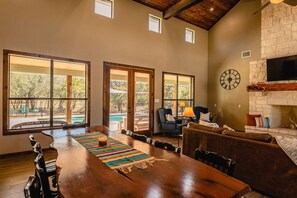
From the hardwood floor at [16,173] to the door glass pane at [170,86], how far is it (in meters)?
4.39

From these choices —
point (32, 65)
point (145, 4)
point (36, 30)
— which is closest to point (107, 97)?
point (32, 65)

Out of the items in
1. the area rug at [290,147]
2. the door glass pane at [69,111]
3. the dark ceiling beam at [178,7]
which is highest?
the dark ceiling beam at [178,7]

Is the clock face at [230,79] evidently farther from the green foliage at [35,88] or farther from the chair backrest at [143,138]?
the chair backrest at [143,138]

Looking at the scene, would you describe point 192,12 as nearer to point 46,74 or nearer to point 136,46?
point 136,46

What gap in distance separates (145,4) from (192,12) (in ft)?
7.03

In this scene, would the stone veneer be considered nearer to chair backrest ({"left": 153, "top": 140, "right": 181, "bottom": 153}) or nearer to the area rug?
the area rug

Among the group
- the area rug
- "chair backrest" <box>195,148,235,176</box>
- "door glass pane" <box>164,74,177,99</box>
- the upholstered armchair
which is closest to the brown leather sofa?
the area rug

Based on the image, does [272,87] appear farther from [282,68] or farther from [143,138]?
[143,138]

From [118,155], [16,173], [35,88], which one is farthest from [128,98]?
[118,155]

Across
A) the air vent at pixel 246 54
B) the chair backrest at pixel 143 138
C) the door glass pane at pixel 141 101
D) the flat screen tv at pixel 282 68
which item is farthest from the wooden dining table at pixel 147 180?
the air vent at pixel 246 54

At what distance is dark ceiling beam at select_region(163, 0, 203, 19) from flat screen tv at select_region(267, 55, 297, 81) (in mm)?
3167

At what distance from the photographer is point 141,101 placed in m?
6.27

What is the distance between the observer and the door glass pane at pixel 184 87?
295 inches

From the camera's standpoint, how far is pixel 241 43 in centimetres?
708
